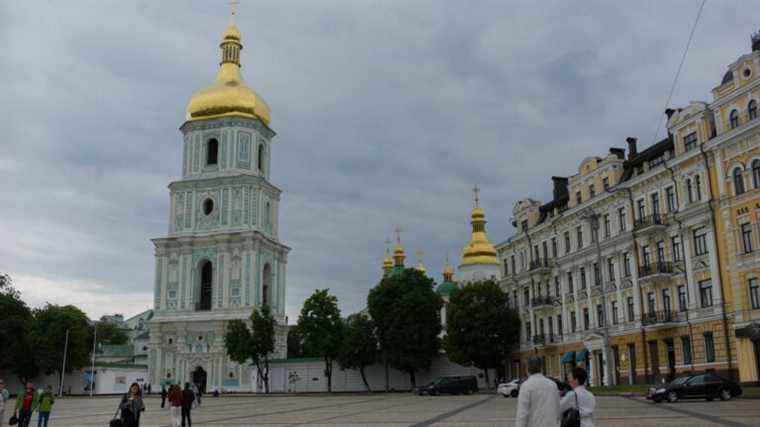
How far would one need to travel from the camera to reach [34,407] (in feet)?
68.5

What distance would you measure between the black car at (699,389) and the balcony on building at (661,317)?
1075 centimetres

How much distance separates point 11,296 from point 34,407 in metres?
55.7

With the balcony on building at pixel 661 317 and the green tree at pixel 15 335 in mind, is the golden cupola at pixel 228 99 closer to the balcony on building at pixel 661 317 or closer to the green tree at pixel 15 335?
the green tree at pixel 15 335

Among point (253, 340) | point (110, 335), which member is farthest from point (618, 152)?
point (110, 335)

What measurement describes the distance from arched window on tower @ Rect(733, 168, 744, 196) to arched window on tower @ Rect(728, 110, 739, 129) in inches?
93.2

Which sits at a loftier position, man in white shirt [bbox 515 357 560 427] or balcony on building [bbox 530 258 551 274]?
balcony on building [bbox 530 258 551 274]

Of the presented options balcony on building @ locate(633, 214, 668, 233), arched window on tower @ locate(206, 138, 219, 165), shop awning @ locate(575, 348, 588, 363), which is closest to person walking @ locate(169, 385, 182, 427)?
balcony on building @ locate(633, 214, 668, 233)

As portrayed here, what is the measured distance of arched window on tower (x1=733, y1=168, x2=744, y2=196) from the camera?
38781 mm

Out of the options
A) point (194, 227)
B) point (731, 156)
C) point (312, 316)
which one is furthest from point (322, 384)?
point (731, 156)

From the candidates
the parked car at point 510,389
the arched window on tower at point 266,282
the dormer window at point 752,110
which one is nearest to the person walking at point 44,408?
the parked car at point 510,389

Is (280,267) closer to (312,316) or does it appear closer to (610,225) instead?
(312,316)

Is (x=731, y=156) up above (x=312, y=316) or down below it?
above

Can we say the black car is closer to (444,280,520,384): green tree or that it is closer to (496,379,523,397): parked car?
(496,379,523,397): parked car

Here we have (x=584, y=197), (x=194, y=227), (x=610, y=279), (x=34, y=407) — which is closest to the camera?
(x=34, y=407)
